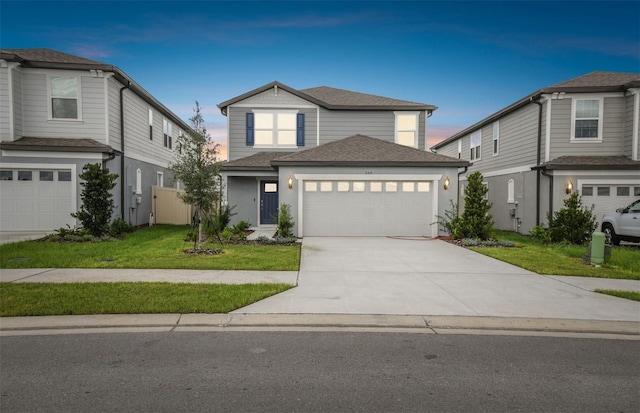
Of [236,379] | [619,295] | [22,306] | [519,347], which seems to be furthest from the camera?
[619,295]

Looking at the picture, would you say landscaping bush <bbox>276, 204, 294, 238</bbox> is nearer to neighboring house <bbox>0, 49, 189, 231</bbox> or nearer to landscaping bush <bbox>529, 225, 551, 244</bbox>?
neighboring house <bbox>0, 49, 189, 231</bbox>

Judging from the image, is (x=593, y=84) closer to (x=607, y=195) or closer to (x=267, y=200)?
(x=607, y=195)

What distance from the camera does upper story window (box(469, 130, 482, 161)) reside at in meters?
24.7

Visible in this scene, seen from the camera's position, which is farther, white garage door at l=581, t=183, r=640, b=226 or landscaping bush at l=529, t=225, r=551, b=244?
white garage door at l=581, t=183, r=640, b=226

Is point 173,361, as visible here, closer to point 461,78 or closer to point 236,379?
point 236,379

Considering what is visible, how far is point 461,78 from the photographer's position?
24594mm

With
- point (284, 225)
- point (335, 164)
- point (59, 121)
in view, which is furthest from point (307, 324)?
point (59, 121)

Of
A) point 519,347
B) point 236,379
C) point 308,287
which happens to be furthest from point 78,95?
point 519,347

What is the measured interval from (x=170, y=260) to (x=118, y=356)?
19.7 feet

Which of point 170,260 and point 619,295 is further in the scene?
point 170,260

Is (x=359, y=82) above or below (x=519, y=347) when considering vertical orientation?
above

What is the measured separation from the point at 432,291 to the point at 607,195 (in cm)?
1380

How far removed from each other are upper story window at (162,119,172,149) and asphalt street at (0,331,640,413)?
20859mm

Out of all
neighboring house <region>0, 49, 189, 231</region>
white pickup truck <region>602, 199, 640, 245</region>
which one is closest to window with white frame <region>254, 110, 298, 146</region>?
neighboring house <region>0, 49, 189, 231</region>
